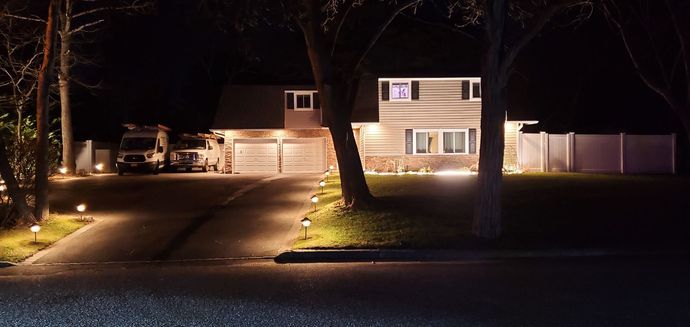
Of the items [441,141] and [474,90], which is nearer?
[474,90]

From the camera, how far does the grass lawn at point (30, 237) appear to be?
13.7 m

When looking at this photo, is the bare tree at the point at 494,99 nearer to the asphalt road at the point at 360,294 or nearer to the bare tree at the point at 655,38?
the asphalt road at the point at 360,294

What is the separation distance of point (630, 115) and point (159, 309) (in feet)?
133

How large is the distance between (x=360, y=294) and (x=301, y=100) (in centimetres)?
2717

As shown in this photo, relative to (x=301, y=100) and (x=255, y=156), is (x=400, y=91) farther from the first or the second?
(x=255, y=156)


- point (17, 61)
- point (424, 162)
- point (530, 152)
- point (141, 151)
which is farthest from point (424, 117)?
point (17, 61)

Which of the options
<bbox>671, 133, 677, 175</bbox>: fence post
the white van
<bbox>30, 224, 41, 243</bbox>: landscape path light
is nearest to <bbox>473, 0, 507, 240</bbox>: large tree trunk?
<bbox>30, 224, 41, 243</bbox>: landscape path light

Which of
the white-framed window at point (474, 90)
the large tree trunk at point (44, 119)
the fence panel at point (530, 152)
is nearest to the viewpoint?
the large tree trunk at point (44, 119)

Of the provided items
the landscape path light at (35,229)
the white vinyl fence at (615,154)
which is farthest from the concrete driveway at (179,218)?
the white vinyl fence at (615,154)

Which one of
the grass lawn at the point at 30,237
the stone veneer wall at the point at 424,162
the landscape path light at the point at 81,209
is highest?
the stone veneer wall at the point at 424,162

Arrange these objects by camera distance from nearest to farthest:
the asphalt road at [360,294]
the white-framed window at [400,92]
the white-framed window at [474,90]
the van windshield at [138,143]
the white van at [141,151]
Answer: the asphalt road at [360,294]
the white-framed window at [474,90]
the white-framed window at [400,92]
the white van at [141,151]
the van windshield at [138,143]

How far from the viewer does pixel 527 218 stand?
52.9 ft

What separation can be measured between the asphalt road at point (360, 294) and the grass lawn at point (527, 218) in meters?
1.78

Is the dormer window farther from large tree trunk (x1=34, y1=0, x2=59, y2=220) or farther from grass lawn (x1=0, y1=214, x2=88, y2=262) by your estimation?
large tree trunk (x1=34, y1=0, x2=59, y2=220)
